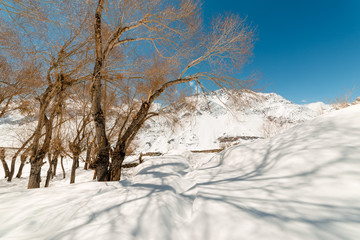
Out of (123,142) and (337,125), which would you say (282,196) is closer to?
(337,125)

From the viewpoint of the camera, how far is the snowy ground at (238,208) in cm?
109

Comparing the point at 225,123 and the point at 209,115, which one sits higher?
the point at 209,115

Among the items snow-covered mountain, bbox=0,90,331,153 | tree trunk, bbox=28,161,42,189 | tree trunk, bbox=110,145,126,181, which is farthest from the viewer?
snow-covered mountain, bbox=0,90,331,153

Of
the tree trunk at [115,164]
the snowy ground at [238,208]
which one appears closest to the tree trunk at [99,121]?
the tree trunk at [115,164]

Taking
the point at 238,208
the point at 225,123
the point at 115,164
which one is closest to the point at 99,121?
the point at 115,164

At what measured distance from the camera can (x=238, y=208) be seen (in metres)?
1.36

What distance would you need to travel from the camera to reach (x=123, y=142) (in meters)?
4.60

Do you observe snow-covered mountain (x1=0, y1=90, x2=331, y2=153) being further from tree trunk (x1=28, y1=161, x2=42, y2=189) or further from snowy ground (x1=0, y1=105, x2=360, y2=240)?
tree trunk (x1=28, y1=161, x2=42, y2=189)

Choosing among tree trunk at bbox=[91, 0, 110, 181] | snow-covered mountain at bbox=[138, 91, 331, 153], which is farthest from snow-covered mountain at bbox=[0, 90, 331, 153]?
tree trunk at bbox=[91, 0, 110, 181]

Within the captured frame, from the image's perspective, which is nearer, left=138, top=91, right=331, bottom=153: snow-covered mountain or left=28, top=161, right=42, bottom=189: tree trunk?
left=28, top=161, right=42, bottom=189: tree trunk

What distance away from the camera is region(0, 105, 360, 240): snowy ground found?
1088 millimetres

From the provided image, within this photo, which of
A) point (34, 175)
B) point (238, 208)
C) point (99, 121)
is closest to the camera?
point (238, 208)

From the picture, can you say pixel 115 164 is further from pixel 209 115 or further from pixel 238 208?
pixel 209 115

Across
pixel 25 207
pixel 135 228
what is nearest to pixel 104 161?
pixel 25 207
